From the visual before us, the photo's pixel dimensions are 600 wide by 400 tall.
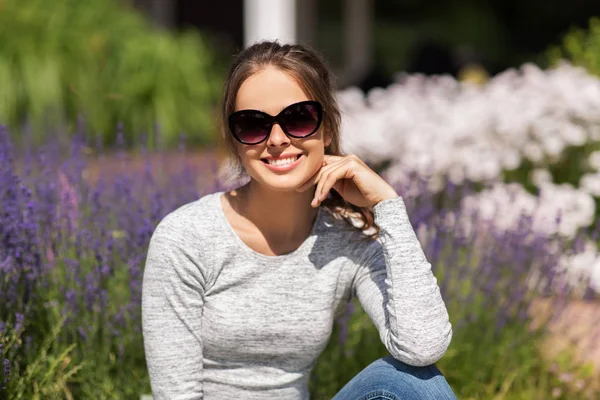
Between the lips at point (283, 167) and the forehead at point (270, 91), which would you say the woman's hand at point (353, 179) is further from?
the forehead at point (270, 91)

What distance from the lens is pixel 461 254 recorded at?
3.41 m

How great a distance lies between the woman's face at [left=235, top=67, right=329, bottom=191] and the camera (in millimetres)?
2123

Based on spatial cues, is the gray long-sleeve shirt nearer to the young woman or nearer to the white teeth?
the young woman

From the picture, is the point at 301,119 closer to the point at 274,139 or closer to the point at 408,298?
the point at 274,139

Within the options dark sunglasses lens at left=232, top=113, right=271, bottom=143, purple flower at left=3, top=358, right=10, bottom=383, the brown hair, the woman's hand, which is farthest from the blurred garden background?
the woman's hand

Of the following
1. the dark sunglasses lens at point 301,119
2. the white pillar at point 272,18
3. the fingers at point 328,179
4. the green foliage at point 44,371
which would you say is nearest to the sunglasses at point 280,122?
the dark sunglasses lens at point 301,119

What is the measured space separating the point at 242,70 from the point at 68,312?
888mm

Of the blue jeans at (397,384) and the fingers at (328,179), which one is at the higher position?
the fingers at (328,179)

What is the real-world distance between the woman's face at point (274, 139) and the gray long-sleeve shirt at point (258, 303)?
0.18m

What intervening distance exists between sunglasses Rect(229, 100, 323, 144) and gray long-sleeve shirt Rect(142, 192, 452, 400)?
24 centimetres

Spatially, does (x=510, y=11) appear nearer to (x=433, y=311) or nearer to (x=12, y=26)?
(x=12, y=26)

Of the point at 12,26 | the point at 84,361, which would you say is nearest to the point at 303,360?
the point at 84,361

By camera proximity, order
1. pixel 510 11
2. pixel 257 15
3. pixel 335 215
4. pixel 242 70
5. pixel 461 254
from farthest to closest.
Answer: pixel 510 11, pixel 257 15, pixel 461 254, pixel 335 215, pixel 242 70

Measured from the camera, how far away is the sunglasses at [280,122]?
2109mm
